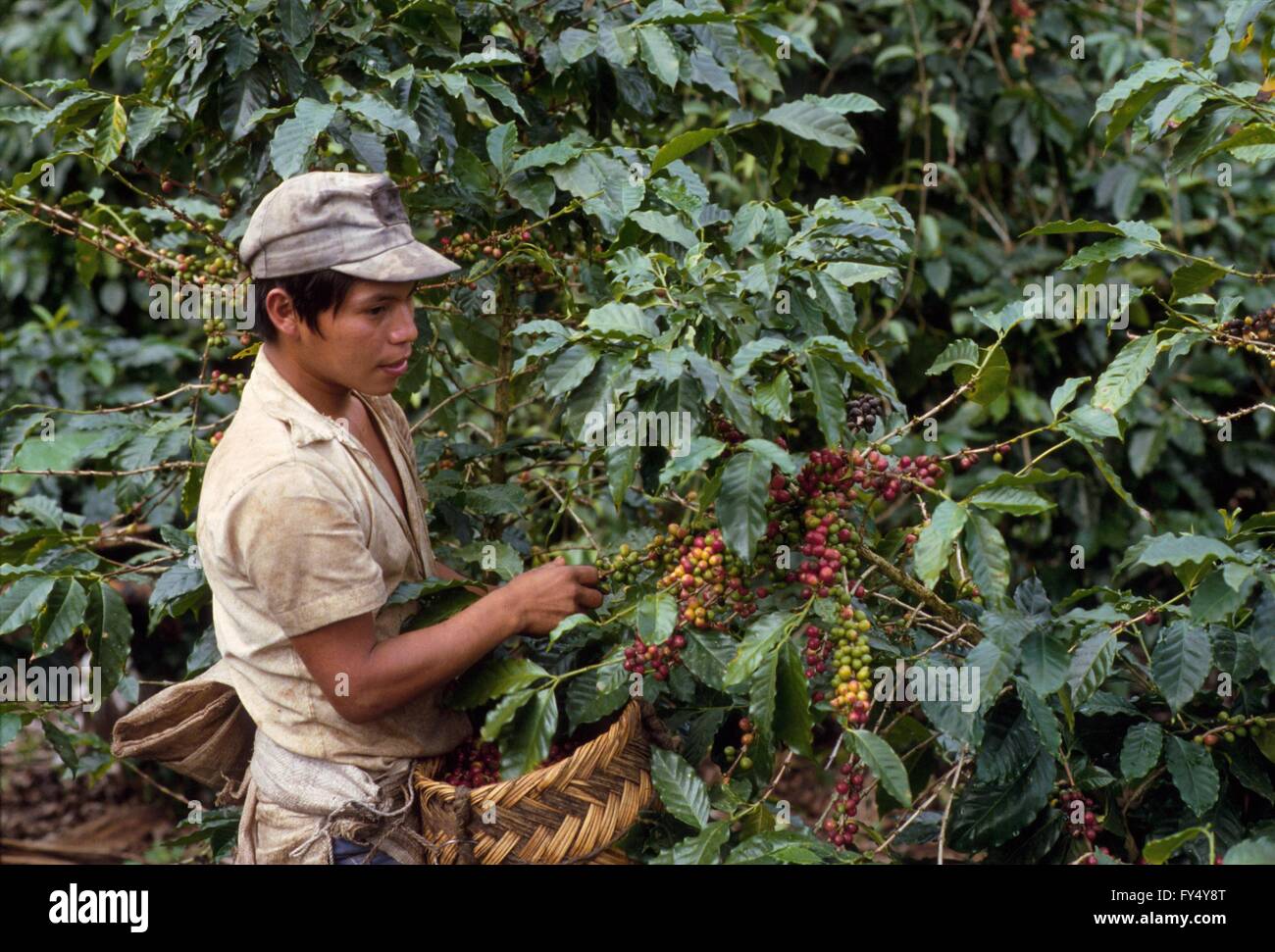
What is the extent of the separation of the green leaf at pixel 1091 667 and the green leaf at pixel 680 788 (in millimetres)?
522

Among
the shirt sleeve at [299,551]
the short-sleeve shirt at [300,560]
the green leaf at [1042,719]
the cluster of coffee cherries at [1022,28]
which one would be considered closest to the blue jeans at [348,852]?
the short-sleeve shirt at [300,560]

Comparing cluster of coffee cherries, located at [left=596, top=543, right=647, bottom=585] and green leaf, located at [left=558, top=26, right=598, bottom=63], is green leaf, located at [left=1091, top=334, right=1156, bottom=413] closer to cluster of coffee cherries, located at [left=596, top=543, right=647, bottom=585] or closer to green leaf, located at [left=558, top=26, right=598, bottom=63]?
cluster of coffee cherries, located at [left=596, top=543, right=647, bottom=585]

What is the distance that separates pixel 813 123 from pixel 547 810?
131 cm

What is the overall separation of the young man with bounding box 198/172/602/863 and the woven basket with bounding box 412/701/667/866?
0.30 ft

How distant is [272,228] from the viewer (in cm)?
192

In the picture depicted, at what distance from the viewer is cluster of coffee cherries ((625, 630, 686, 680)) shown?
1931 millimetres

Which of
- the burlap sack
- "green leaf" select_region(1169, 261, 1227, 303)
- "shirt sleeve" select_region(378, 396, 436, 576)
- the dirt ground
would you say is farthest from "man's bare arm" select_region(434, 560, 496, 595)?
the dirt ground

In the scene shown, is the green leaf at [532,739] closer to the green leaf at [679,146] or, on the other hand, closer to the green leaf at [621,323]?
the green leaf at [621,323]

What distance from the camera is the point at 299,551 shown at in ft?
5.91

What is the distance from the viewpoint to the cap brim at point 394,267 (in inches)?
74.7

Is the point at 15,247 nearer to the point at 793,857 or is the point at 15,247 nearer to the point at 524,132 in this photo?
the point at 524,132

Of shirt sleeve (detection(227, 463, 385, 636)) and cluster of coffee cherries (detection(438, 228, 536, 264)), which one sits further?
cluster of coffee cherries (detection(438, 228, 536, 264))

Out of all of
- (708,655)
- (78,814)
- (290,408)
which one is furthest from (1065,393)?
(78,814)

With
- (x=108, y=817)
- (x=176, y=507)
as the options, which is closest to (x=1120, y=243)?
(x=176, y=507)
